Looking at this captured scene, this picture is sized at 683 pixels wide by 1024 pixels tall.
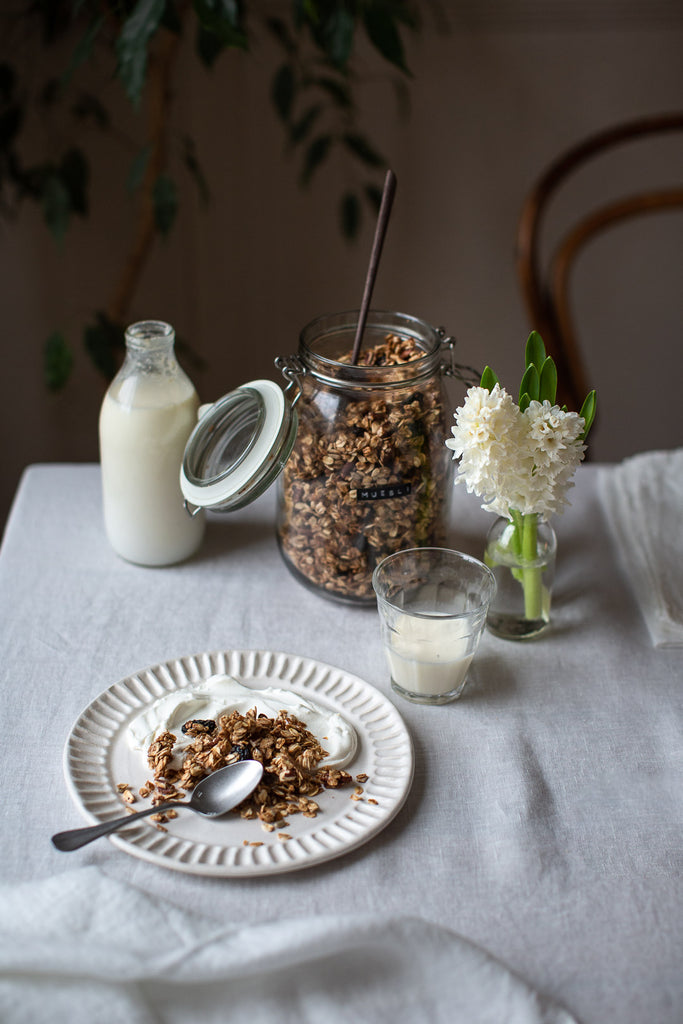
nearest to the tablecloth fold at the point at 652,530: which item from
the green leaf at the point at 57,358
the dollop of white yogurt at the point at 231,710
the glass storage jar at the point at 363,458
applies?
the glass storage jar at the point at 363,458

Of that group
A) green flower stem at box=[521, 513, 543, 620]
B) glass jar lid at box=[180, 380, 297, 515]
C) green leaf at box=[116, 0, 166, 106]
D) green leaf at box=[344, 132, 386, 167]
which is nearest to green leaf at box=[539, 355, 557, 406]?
green flower stem at box=[521, 513, 543, 620]

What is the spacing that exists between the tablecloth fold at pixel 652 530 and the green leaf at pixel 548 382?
0.87ft

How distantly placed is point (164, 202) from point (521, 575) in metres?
1.01

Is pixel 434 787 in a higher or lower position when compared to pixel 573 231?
lower

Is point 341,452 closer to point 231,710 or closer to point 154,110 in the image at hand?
point 231,710

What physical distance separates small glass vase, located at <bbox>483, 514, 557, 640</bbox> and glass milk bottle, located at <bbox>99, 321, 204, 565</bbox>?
33 cm

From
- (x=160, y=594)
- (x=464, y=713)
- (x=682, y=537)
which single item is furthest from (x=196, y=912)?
(x=682, y=537)

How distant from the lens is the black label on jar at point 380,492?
0.88m

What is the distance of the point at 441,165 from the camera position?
2.00m

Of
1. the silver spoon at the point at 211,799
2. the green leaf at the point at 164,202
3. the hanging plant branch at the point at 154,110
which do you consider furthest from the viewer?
the green leaf at the point at 164,202

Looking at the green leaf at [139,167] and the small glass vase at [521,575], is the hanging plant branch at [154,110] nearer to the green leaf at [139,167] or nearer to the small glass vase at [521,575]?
the green leaf at [139,167]

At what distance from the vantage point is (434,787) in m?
0.75

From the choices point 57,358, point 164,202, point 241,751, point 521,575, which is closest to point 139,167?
point 164,202

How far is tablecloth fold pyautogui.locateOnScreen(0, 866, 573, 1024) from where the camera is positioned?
56 centimetres
